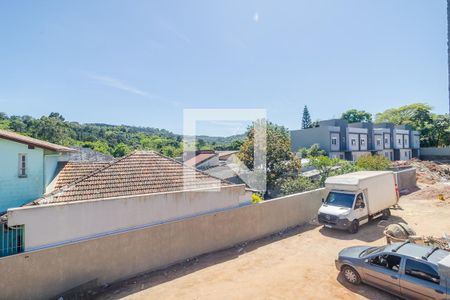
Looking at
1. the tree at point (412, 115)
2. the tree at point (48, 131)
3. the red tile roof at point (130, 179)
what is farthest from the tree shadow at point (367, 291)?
the tree at point (412, 115)

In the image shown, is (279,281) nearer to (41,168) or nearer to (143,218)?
(143,218)

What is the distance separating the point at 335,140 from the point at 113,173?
33.9m

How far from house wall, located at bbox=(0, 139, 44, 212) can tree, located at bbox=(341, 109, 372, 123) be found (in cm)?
7492

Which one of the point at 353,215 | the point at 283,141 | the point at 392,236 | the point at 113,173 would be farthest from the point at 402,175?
the point at 113,173

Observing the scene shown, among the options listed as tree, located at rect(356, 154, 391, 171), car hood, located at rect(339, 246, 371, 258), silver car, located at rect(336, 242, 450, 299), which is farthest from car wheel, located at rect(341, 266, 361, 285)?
tree, located at rect(356, 154, 391, 171)

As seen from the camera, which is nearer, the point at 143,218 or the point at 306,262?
the point at 306,262

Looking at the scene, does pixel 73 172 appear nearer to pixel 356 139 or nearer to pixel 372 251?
pixel 372 251

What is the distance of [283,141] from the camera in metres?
21.5

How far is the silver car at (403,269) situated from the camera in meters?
5.68

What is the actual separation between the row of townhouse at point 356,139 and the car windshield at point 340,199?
25091mm

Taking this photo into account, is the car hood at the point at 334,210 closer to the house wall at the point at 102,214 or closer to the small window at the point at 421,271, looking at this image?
the house wall at the point at 102,214

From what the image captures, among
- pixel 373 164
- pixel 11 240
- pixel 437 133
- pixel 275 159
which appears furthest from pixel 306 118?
pixel 11 240

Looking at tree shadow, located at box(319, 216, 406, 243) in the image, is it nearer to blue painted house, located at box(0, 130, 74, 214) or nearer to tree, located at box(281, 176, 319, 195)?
tree, located at box(281, 176, 319, 195)

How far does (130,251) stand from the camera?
8422 millimetres
